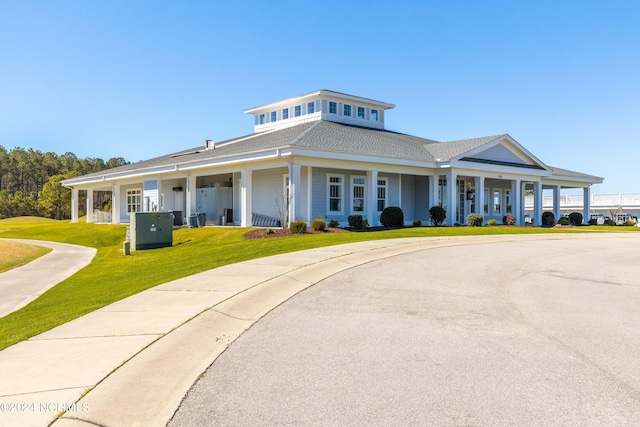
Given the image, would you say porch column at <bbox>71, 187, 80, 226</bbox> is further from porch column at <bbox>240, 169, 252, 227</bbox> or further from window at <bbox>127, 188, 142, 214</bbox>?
porch column at <bbox>240, 169, 252, 227</bbox>

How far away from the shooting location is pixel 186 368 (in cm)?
510

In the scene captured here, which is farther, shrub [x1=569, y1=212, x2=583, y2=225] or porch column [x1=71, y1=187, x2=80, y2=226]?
porch column [x1=71, y1=187, x2=80, y2=226]

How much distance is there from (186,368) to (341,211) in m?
21.7

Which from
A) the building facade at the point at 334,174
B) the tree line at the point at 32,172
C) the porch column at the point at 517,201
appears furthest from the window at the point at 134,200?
the tree line at the point at 32,172

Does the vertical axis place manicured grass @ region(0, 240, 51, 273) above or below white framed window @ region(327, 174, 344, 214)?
below

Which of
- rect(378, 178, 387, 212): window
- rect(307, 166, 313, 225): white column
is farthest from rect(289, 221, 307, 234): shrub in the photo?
rect(378, 178, 387, 212): window

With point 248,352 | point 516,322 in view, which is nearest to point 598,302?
point 516,322

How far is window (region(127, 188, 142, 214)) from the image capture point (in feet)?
126

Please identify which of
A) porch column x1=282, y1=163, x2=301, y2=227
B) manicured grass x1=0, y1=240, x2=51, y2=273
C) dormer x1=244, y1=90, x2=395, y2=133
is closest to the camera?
manicured grass x1=0, y1=240, x2=51, y2=273

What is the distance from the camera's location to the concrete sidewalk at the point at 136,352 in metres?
4.12

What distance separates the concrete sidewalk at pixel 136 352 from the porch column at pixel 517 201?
85.0 ft

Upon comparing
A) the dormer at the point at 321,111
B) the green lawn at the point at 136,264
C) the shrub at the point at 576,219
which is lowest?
the green lawn at the point at 136,264

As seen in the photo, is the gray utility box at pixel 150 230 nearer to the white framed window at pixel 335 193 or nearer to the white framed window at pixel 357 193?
the white framed window at pixel 335 193

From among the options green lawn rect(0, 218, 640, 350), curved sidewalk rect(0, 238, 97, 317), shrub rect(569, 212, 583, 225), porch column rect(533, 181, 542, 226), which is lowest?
curved sidewalk rect(0, 238, 97, 317)
